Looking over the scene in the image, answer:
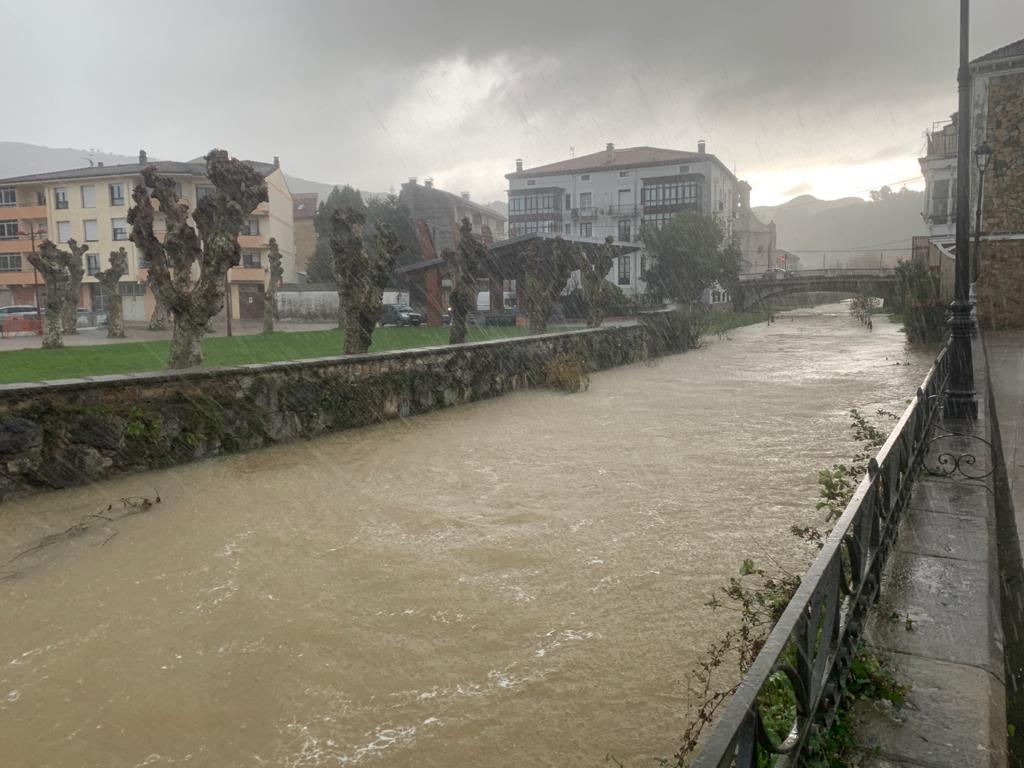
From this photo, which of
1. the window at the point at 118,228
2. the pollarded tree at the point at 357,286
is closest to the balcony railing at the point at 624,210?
the window at the point at 118,228

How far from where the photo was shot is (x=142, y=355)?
19.6m

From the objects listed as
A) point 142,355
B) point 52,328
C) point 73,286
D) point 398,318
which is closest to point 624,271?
point 398,318

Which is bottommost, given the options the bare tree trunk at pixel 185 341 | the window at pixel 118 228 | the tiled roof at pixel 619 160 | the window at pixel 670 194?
the bare tree trunk at pixel 185 341

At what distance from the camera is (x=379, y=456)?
8.41m

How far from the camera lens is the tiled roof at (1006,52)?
22.4 meters

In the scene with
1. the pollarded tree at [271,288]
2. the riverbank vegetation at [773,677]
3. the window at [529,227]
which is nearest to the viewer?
the riverbank vegetation at [773,677]

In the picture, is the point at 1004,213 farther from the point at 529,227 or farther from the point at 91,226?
the point at 91,226

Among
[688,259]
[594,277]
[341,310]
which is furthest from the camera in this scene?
[688,259]

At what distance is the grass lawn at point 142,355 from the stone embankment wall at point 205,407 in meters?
4.02

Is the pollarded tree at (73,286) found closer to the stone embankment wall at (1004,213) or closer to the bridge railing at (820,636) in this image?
the bridge railing at (820,636)

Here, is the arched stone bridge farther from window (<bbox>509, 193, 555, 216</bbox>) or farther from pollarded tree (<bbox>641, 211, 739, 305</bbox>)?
window (<bbox>509, 193, 555, 216</bbox>)

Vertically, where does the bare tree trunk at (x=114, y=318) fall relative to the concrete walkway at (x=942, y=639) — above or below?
above

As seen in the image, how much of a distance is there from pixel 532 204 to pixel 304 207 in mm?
20772

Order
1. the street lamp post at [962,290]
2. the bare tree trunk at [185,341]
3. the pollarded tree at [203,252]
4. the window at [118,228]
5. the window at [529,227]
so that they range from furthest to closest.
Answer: the window at [529,227], the window at [118,228], the bare tree trunk at [185,341], the pollarded tree at [203,252], the street lamp post at [962,290]
